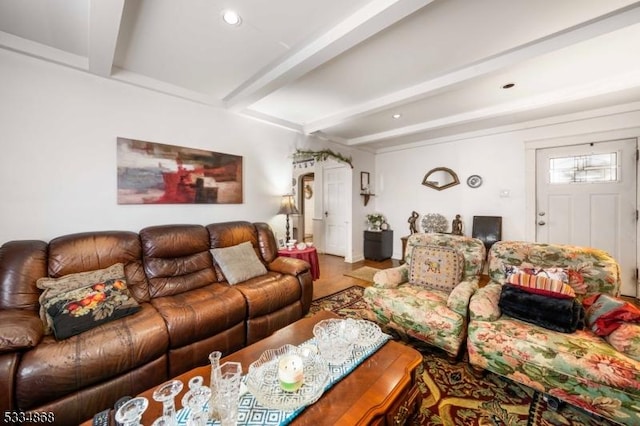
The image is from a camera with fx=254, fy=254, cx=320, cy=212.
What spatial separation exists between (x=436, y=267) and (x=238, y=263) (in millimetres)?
1949

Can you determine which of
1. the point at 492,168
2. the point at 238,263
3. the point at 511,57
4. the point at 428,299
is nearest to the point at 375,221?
the point at 492,168

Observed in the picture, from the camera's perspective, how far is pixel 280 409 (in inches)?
40.0

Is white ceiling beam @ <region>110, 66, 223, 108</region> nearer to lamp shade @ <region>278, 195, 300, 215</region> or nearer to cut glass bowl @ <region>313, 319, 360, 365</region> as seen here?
lamp shade @ <region>278, 195, 300, 215</region>

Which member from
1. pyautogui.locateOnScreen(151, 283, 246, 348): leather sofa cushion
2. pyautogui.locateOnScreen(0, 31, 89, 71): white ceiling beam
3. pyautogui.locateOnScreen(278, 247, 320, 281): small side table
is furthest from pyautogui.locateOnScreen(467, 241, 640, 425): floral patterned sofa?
pyautogui.locateOnScreen(0, 31, 89, 71): white ceiling beam

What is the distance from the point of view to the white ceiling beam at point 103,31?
4.99ft

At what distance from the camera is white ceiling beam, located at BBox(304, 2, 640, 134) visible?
1.75m

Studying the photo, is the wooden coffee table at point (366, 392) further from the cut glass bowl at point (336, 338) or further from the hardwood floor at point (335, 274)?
the hardwood floor at point (335, 274)

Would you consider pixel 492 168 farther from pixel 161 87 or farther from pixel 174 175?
pixel 161 87

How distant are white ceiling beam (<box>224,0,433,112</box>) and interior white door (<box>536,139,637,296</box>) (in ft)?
11.7

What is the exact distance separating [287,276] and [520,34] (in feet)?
9.38

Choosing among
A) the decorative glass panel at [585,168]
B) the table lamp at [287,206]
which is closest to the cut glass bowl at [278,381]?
the table lamp at [287,206]

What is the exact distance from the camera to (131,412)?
33.6 inches

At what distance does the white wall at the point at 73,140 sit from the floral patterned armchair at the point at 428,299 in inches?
89.4

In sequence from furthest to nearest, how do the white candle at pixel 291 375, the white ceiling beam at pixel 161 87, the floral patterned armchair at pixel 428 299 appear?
1. the white ceiling beam at pixel 161 87
2. the floral patterned armchair at pixel 428 299
3. the white candle at pixel 291 375
